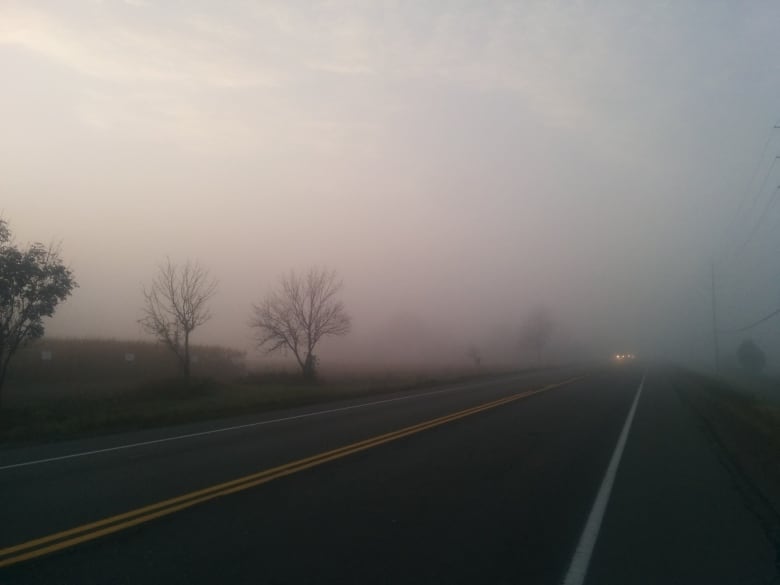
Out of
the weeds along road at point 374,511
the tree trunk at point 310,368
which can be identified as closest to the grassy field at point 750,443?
the weeds along road at point 374,511

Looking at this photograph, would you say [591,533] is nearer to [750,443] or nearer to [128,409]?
[750,443]

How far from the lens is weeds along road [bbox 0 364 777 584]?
5.97 meters

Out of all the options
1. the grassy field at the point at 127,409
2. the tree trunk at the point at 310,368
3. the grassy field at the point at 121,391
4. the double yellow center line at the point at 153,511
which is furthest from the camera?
the tree trunk at the point at 310,368

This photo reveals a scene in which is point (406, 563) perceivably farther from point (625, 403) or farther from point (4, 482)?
point (625, 403)

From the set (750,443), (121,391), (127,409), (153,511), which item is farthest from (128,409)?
(750,443)

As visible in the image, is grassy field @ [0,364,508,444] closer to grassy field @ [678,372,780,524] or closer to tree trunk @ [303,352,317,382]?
tree trunk @ [303,352,317,382]

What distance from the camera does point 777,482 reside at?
11.3 m

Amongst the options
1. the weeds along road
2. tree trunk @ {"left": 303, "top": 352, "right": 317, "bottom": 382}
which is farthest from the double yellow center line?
tree trunk @ {"left": 303, "top": 352, "right": 317, "bottom": 382}

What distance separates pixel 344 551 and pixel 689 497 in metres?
6.38

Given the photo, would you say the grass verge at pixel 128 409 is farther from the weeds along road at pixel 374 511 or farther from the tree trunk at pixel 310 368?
the tree trunk at pixel 310 368

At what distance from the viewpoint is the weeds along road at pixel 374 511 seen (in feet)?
19.6

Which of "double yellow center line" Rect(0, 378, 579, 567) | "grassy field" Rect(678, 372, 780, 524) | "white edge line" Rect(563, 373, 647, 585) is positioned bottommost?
"grassy field" Rect(678, 372, 780, 524)

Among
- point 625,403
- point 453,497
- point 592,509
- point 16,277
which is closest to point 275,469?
point 453,497

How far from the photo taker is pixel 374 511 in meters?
7.97
